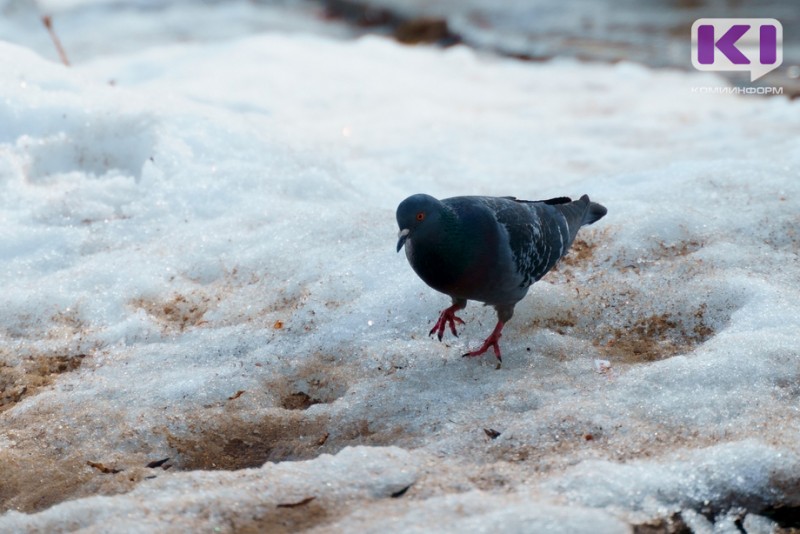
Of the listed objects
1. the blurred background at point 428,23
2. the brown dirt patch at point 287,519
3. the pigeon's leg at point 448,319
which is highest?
the blurred background at point 428,23

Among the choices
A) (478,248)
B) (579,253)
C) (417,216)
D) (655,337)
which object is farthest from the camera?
(579,253)

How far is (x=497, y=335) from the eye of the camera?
381 centimetres

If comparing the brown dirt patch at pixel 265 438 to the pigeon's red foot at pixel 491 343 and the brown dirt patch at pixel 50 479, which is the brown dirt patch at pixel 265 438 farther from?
the pigeon's red foot at pixel 491 343

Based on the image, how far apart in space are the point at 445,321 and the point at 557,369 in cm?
59

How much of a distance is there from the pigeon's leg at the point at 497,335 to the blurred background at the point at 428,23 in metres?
6.62

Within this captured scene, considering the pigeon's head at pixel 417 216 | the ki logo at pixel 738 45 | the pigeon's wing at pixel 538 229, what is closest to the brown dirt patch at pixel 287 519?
the pigeon's head at pixel 417 216

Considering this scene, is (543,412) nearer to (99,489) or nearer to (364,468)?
(364,468)

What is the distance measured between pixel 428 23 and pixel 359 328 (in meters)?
8.60

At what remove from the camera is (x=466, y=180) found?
5828 millimetres

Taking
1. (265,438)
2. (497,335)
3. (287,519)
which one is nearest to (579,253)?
(497,335)

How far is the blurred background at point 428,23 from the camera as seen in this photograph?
1040cm

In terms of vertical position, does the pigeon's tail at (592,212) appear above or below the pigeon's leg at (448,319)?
above

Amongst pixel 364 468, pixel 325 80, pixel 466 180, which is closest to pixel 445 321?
pixel 364 468

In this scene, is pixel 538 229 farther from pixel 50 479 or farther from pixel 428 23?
pixel 428 23
